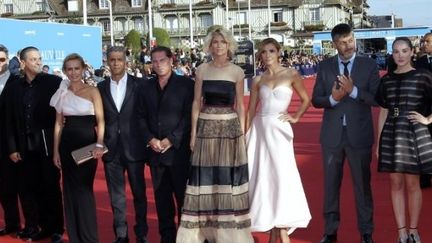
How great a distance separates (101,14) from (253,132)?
71311 millimetres

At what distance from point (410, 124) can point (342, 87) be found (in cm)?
65

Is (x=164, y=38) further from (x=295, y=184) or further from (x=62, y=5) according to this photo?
(x=295, y=184)

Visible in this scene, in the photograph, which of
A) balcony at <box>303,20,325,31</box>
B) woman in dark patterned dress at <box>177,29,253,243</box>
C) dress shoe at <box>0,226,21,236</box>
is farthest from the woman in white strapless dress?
balcony at <box>303,20,325,31</box>

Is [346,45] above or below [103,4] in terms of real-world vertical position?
below

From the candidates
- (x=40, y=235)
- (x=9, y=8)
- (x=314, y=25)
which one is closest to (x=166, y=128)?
(x=40, y=235)

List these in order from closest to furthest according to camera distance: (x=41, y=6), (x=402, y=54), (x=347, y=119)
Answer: (x=402, y=54) → (x=347, y=119) → (x=41, y=6)

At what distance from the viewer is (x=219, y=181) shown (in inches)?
225

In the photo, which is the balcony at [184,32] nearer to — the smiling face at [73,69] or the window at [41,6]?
the window at [41,6]

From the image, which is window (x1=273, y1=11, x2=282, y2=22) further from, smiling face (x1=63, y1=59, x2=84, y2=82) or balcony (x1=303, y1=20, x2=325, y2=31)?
smiling face (x1=63, y1=59, x2=84, y2=82)

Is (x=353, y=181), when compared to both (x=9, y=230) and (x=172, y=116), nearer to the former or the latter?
(x=172, y=116)

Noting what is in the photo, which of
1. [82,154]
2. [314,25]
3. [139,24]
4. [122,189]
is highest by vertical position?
[139,24]

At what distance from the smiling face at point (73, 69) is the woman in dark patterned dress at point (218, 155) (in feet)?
3.55

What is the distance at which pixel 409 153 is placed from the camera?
5.65 m

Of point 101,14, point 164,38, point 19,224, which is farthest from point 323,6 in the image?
point 19,224
